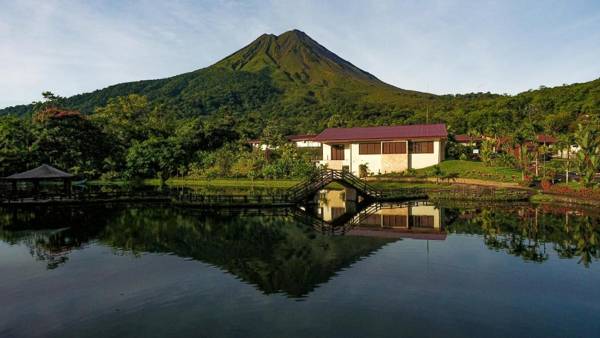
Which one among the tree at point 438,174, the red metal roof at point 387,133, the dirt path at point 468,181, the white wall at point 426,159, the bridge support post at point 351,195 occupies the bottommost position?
the bridge support post at point 351,195

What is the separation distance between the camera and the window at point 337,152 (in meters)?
46.4

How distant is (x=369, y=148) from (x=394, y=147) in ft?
9.05

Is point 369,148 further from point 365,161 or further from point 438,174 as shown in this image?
point 438,174

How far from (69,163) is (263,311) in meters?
44.7

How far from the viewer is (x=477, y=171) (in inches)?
1529

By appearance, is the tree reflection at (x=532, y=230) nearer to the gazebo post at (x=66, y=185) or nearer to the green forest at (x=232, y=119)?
the green forest at (x=232, y=119)

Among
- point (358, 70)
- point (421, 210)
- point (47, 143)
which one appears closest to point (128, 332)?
point (421, 210)

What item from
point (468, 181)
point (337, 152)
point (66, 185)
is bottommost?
point (468, 181)

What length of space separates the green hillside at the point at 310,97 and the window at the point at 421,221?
122 ft

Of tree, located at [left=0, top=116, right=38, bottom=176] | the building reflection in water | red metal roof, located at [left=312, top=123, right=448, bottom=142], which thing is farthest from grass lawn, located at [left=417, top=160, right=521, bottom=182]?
tree, located at [left=0, top=116, right=38, bottom=176]

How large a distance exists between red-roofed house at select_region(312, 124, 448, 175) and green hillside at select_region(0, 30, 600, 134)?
18583mm

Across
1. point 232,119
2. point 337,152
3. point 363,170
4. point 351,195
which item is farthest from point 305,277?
point 232,119

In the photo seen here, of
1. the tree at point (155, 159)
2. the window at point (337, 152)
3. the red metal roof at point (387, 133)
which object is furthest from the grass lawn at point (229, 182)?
the red metal roof at point (387, 133)

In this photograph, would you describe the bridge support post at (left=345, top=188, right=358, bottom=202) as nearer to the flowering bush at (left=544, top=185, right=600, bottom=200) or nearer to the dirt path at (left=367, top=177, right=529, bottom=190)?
the dirt path at (left=367, top=177, right=529, bottom=190)
